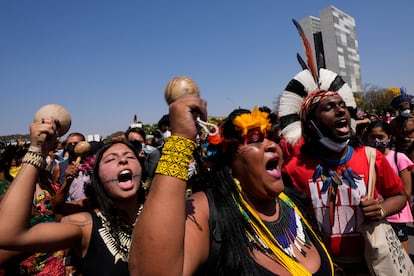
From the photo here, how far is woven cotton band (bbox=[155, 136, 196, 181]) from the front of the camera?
1.07m

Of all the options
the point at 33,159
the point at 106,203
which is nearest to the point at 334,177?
the point at 106,203

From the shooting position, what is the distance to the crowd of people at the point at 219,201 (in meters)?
1.10

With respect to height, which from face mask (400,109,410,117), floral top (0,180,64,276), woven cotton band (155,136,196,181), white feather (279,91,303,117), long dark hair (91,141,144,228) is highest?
white feather (279,91,303,117)

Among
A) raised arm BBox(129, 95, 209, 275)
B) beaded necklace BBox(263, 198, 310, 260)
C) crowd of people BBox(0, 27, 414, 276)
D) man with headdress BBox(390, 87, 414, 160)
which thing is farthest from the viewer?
man with headdress BBox(390, 87, 414, 160)

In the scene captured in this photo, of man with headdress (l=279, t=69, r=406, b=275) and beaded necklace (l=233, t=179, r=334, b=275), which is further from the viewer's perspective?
man with headdress (l=279, t=69, r=406, b=275)

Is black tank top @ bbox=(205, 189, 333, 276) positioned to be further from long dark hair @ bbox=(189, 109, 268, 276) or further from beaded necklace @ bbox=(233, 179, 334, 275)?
beaded necklace @ bbox=(233, 179, 334, 275)

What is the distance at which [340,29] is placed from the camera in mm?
48656

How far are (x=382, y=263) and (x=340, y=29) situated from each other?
5347 cm

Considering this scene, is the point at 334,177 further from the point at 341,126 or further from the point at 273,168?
the point at 273,168

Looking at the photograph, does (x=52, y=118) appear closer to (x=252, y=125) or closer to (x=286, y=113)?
(x=252, y=125)

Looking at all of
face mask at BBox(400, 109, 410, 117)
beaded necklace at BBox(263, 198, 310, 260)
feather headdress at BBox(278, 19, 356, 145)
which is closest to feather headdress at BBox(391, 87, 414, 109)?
face mask at BBox(400, 109, 410, 117)

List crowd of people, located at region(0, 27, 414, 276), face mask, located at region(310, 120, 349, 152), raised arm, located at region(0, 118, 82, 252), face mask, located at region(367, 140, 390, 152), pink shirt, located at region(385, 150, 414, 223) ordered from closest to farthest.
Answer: crowd of people, located at region(0, 27, 414, 276) → raised arm, located at region(0, 118, 82, 252) → face mask, located at region(310, 120, 349, 152) → pink shirt, located at region(385, 150, 414, 223) → face mask, located at region(367, 140, 390, 152)

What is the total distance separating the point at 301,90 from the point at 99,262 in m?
2.01

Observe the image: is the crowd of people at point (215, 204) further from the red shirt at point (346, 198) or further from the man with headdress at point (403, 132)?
the man with headdress at point (403, 132)
